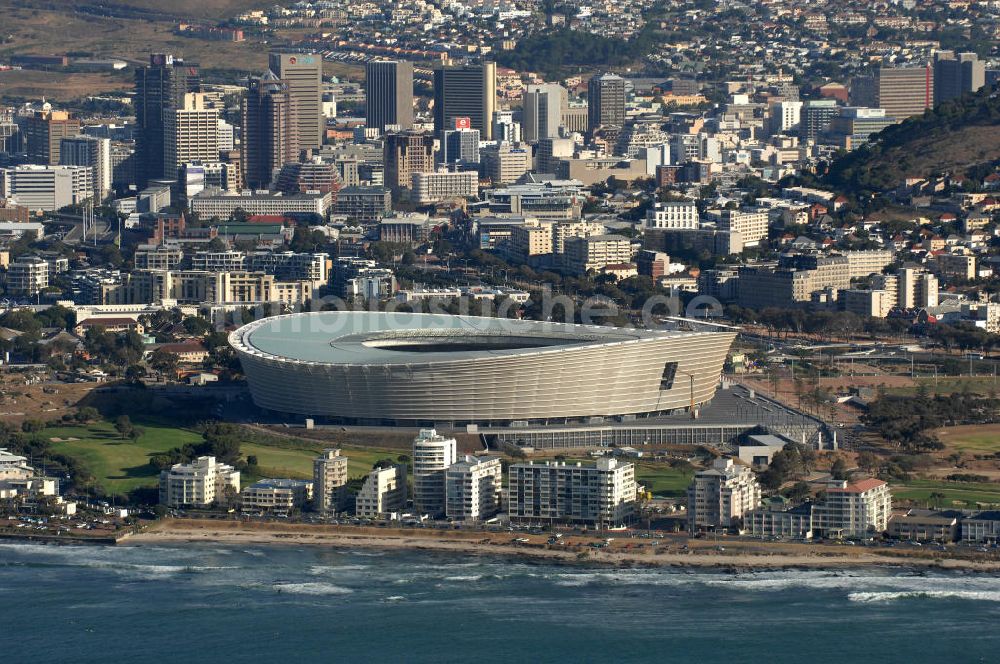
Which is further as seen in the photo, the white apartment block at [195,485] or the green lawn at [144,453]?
the green lawn at [144,453]

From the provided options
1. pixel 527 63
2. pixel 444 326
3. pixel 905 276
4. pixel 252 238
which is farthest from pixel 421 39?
pixel 444 326

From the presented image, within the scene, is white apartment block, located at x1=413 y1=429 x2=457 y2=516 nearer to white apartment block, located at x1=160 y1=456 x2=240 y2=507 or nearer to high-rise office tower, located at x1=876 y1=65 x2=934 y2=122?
white apartment block, located at x1=160 y1=456 x2=240 y2=507

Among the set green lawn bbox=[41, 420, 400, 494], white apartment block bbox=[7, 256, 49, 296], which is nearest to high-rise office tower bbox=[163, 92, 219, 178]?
white apartment block bbox=[7, 256, 49, 296]

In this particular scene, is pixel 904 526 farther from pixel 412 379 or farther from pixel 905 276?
pixel 905 276

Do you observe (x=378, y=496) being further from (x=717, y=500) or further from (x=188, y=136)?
(x=188, y=136)

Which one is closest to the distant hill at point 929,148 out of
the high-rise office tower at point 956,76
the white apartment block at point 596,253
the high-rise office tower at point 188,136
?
the white apartment block at point 596,253

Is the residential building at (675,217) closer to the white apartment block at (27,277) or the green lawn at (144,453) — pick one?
the white apartment block at (27,277)
